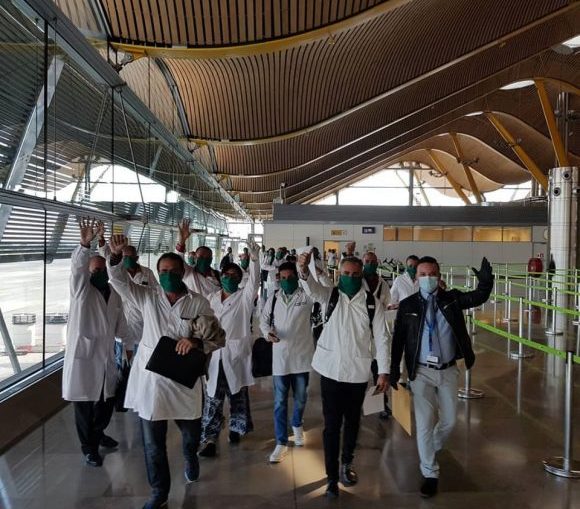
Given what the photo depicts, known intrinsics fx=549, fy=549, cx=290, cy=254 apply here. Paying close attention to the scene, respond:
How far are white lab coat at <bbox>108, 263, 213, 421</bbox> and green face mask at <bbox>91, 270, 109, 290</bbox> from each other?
34.5 inches

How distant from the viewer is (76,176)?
24.0ft

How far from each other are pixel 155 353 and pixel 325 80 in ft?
39.4

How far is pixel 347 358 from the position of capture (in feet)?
13.2

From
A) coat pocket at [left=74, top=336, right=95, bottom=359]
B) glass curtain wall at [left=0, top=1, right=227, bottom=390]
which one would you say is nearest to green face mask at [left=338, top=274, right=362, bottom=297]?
coat pocket at [left=74, top=336, right=95, bottom=359]

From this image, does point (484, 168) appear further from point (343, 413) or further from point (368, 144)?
point (343, 413)

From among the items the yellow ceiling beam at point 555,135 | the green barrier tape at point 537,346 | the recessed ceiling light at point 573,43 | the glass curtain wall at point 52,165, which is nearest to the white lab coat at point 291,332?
the green barrier tape at point 537,346

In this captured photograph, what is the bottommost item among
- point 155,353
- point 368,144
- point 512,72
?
point 155,353

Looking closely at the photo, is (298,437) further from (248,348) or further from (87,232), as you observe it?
(87,232)

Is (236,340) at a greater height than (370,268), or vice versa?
(370,268)

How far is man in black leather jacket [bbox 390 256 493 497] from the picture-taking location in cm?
415

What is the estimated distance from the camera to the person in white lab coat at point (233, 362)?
5.03 m

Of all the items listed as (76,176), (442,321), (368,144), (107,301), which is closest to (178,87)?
(76,176)

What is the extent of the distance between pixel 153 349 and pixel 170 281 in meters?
0.48

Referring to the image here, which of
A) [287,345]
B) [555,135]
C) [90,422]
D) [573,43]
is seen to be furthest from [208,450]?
[573,43]
